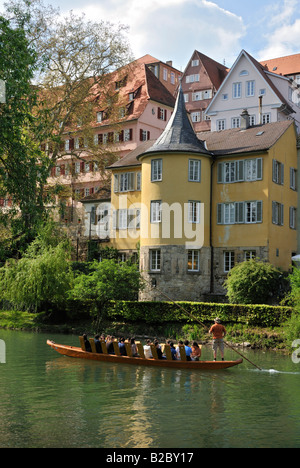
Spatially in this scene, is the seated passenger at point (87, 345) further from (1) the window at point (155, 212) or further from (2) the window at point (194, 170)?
(2) the window at point (194, 170)

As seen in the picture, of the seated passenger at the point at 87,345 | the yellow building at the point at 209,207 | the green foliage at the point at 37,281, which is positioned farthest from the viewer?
the yellow building at the point at 209,207

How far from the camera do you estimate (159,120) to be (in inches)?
2462

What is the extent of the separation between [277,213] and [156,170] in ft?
27.8

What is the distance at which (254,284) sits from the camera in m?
32.8

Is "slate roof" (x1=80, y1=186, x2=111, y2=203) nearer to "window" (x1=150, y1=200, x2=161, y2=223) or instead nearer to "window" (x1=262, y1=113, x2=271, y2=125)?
"window" (x1=150, y1=200, x2=161, y2=223)

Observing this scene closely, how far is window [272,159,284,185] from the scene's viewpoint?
38219 mm

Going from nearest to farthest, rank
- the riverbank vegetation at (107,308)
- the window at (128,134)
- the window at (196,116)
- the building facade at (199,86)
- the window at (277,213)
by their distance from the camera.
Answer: the riverbank vegetation at (107,308) < the window at (277,213) < the window at (128,134) < the building facade at (199,86) < the window at (196,116)

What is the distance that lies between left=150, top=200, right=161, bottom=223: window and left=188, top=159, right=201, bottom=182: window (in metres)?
2.70

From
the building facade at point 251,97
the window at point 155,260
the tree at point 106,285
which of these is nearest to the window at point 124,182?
the window at point 155,260

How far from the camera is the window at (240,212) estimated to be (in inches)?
1479

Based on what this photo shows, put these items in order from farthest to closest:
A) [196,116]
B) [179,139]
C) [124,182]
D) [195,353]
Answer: [196,116]
[124,182]
[179,139]
[195,353]
